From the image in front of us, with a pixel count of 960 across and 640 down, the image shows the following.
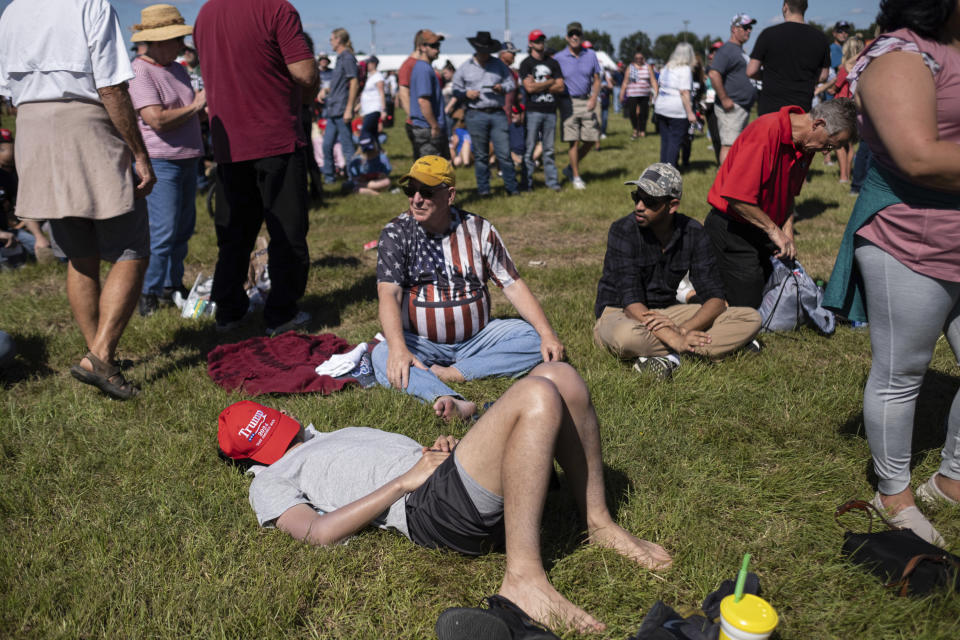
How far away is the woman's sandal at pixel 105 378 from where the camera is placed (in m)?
4.04

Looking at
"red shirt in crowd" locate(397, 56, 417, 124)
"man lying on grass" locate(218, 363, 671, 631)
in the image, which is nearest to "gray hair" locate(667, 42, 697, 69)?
"red shirt in crowd" locate(397, 56, 417, 124)

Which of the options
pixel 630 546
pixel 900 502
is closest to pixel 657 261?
pixel 900 502

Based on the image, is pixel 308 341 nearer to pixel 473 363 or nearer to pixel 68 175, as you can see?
pixel 473 363

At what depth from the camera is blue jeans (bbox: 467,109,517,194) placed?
32.8ft

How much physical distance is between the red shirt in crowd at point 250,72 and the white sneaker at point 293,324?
1213 millimetres

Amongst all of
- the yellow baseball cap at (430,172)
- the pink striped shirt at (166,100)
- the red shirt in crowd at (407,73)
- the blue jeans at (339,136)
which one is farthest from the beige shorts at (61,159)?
the blue jeans at (339,136)

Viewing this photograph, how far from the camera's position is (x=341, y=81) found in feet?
36.4

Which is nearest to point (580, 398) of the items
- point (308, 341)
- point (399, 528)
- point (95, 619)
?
point (399, 528)

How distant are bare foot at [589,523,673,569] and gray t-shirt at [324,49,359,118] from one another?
9722 mm

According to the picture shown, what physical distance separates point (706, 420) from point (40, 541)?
10.1 ft

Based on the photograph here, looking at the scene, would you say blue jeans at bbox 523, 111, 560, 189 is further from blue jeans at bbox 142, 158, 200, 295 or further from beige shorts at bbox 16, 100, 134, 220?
beige shorts at bbox 16, 100, 134, 220

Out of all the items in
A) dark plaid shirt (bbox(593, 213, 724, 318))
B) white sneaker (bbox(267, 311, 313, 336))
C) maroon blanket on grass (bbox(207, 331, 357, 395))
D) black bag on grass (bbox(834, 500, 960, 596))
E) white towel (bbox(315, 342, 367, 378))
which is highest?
dark plaid shirt (bbox(593, 213, 724, 318))

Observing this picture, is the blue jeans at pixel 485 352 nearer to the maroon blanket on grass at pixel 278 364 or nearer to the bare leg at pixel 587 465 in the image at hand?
the maroon blanket on grass at pixel 278 364

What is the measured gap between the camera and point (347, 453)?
289 cm
